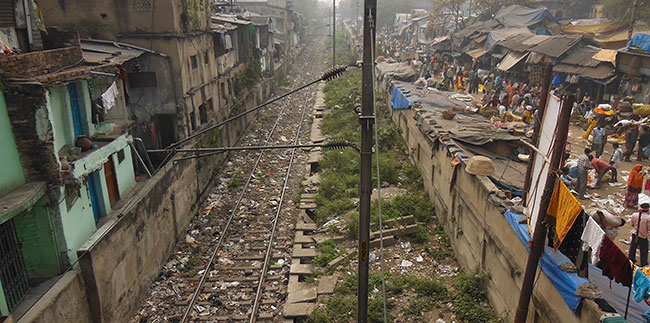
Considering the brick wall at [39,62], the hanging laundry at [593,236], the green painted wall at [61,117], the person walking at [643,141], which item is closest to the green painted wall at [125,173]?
the green painted wall at [61,117]

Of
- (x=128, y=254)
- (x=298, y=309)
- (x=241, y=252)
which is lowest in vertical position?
(x=241, y=252)

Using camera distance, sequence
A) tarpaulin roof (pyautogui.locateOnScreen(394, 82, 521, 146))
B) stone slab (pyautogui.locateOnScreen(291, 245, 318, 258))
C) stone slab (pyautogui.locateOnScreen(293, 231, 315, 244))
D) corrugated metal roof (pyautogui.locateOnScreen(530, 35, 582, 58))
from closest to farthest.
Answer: stone slab (pyautogui.locateOnScreen(291, 245, 318, 258))
stone slab (pyautogui.locateOnScreen(293, 231, 315, 244))
tarpaulin roof (pyautogui.locateOnScreen(394, 82, 521, 146))
corrugated metal roof (pyautogui.locateOnScreen(530, 35, 582, 58))

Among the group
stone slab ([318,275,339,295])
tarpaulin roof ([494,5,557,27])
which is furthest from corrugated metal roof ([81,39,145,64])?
tarpaulin roof ([494,5,557,27])

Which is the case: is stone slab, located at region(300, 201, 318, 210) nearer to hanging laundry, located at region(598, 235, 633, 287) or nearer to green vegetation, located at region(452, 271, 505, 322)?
green vegetation, located at region(452, 271, 505, 322)

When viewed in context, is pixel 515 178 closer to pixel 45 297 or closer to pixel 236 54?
pixel 45 297

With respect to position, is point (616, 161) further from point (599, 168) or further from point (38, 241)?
point (38, 241)

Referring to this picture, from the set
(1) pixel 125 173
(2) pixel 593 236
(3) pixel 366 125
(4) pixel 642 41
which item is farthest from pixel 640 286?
(4) pixel 642 41
